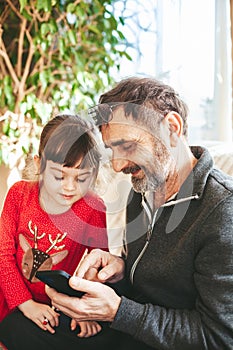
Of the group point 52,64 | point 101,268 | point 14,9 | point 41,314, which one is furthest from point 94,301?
point 14,9

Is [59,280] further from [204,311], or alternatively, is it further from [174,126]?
[174,126]

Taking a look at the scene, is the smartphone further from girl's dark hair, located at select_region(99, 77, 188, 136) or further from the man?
girl's dark hair, located at select_region(99, 77, 188, 136)

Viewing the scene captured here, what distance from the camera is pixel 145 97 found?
126 cm

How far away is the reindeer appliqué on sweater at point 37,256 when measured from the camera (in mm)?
1545

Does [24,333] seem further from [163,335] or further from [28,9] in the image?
[28,9]

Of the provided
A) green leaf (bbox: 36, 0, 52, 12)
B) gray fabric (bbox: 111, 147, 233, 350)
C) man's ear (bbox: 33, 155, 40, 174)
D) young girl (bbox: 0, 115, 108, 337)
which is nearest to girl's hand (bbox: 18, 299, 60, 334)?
young girl (bbox: 0, 115, 108, 337)

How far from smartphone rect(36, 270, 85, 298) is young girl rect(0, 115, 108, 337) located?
224 millimetres

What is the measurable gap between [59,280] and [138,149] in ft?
1.13

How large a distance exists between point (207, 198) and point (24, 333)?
2.02ft

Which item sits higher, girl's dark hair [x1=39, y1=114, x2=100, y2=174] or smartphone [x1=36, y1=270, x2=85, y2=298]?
girl's dark hair [x1=39, y1=114, x2=100, y2=174]

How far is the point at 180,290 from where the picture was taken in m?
1.28

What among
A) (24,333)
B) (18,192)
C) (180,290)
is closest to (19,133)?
(18,192)

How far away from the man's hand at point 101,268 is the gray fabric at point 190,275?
0.07 metres

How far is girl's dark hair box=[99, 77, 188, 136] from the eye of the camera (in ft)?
4.14
